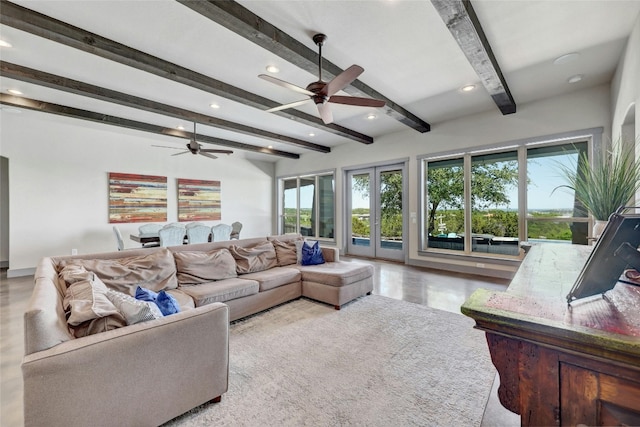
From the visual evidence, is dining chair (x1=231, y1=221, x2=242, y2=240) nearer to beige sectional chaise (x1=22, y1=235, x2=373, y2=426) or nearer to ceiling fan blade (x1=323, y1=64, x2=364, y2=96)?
beige sectional chaise (x1=22, y1=235, x2=373, y2=426)

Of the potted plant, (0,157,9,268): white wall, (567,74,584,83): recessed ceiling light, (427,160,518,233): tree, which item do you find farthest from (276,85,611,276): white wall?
A: (0,157,9,268): white wall

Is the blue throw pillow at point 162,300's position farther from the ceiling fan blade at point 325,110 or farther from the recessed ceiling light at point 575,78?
the recessed ceiling light at point 575,78

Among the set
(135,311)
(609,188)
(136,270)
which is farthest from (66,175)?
(609,188)

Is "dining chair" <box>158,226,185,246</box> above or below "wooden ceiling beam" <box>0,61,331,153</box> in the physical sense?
below

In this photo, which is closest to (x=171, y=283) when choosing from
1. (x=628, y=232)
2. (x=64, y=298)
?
(x=64, y=298)

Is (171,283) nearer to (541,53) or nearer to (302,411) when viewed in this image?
(302,411)

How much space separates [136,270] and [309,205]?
5.80m

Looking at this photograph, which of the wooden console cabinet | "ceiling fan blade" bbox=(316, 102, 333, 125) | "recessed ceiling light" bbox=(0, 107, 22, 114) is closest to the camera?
the wooden console cabinet

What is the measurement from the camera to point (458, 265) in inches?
206

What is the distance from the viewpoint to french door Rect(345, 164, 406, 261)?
622cm

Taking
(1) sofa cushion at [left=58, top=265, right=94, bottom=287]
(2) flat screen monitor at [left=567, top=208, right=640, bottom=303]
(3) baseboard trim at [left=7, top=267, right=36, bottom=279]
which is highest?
(2) flat screen monitor at [left=567, top=208, right=640, bottom=303]

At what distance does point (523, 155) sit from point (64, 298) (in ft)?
19.5

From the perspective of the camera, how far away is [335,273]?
3.38m

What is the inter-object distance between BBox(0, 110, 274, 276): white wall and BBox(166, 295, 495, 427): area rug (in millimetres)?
4803
